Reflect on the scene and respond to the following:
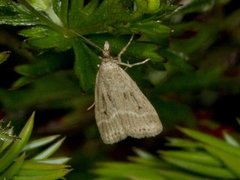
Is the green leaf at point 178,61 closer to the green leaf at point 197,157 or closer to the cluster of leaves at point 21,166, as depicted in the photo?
the green leaf at point 197,157

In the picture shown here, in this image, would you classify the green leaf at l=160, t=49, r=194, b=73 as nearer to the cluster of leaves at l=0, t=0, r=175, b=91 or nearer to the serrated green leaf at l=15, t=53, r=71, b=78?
the cluster of leaves at l=0, t=0, r=175, b=91

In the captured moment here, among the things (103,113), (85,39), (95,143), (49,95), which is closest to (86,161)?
(95,143)

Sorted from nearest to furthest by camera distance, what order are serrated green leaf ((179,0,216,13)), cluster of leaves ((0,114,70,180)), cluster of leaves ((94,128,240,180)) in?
cluster of leaves ((0,114,70,180)) → cluster of leaves ((94,128,240,180)) → serrated green leaf ((179,0,216,13))

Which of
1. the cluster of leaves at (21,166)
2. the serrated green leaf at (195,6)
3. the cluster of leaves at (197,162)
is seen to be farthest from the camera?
the serrated green leaf at (195,6)

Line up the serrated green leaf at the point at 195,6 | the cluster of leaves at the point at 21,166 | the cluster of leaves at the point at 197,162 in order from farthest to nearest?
1. the serrated green leaf at the point at 195,6
2. the cluster of leaves at the point at 197,162
3. the cluster of leaves at the point at 21,166

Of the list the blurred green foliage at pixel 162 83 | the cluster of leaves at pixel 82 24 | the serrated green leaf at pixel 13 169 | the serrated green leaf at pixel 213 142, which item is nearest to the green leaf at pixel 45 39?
the cluster of leaves at pixel 82 24

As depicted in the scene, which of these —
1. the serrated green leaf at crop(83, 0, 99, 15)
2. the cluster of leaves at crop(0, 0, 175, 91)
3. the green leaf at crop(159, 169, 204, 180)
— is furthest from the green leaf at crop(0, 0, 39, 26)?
the green leaf at crop(159, 169, 204, 180)

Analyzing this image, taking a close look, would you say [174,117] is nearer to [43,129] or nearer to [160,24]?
[43,129]

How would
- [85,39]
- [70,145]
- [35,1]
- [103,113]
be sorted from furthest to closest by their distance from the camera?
[70,145]
[103,113]
[85,39]
[35,1]

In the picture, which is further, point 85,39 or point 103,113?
point 103,113
